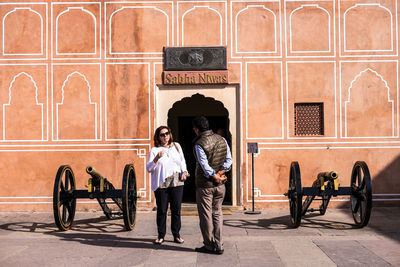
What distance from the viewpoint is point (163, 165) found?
609 cm

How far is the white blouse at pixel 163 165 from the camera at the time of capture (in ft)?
19.9

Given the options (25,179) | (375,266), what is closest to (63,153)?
(25,179)

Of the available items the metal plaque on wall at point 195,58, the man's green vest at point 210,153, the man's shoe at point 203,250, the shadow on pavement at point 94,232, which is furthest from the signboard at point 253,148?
the man's shoe at point 203,250

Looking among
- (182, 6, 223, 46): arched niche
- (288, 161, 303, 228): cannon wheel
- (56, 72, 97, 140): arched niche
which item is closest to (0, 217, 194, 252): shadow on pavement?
(288, 161, 303, 228): cannon wheel

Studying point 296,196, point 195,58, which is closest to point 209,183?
point 296,196

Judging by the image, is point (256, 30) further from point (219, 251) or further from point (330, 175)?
point (219, 251)

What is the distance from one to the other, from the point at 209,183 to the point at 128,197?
7.08 feet

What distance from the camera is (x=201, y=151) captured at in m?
5.60

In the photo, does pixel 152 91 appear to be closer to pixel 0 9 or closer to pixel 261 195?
pixel 261 195

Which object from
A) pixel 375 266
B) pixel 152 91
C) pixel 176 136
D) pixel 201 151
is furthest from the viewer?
pixel 176 136

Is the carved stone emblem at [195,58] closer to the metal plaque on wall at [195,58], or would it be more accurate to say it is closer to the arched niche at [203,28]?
the metal plaque on wall at [195,58]

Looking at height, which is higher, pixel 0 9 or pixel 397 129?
pixel 0 9

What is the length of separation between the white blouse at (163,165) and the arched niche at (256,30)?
4.55 meters

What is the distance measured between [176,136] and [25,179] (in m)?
4.62
